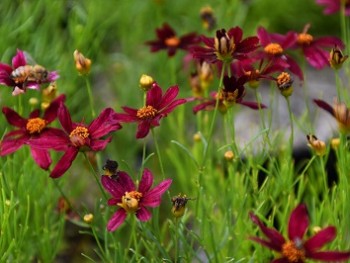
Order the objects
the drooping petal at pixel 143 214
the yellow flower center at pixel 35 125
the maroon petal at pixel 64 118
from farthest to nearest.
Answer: the yellow flower center at pixel 35 125
the maroon petal at pixel 64 118
the drooping petal at pixel 143 214

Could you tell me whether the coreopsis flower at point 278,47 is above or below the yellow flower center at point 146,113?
above

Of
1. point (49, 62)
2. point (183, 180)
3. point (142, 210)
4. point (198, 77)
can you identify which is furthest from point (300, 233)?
point (49, 62)

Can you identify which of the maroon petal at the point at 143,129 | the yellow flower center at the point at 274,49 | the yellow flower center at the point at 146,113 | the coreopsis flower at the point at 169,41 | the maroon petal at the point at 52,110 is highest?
A: the yellow flower center at the point at 274,49

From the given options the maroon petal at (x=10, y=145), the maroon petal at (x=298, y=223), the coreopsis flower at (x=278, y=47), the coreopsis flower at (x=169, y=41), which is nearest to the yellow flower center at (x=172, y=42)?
the coreopsis flower at (x=169, y=41)

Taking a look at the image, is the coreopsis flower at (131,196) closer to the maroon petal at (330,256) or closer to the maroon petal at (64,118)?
the maroon petal at (64,118)

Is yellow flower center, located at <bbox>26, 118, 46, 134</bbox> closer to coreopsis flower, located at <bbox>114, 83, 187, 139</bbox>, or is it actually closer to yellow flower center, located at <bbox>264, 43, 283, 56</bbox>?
coreopsis flower, located at <bbox>114, 83, 187, 139</bbox>

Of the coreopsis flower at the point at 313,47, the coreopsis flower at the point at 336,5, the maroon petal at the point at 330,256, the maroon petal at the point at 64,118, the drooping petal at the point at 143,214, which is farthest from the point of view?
the coreopsis flower at the point at 336,5

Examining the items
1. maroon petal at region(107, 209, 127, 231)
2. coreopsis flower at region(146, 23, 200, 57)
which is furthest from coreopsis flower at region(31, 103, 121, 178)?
coreopsis flower at region(146, 23, 200, 57)

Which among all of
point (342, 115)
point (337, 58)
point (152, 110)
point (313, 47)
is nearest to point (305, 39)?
point (313, 47)
